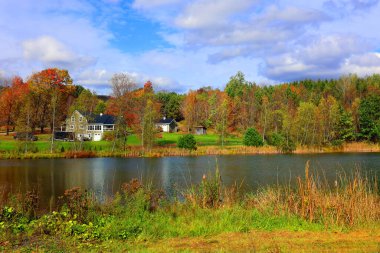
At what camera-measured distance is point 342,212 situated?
1058 centimetres

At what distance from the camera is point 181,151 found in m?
54.9

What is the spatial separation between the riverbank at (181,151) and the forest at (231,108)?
5.30ft

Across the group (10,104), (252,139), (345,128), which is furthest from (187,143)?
(10,104)

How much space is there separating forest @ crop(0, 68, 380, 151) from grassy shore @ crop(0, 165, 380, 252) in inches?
1754

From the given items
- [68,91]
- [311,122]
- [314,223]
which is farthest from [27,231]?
[68,91]

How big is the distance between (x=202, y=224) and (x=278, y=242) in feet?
7.33

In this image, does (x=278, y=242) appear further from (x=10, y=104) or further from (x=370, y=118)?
(x=10, y=104)

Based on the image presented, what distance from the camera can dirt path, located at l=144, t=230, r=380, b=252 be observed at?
7.89 meters

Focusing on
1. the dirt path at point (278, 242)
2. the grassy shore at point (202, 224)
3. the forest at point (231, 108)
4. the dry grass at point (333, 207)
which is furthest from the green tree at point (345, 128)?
the dirt path at point (278, 242)

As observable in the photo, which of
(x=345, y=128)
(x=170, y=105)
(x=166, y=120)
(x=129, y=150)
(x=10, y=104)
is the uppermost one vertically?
(x=170, y=105)

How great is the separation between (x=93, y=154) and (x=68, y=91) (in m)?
40.0

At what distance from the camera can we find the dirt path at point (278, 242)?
25.9 feet

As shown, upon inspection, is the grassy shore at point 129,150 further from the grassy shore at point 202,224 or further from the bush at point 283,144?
the grassy shore at point 202,224

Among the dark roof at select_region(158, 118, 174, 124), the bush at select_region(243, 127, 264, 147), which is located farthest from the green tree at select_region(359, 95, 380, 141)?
the dark roof at select_region(158, 118, 174, 124)
